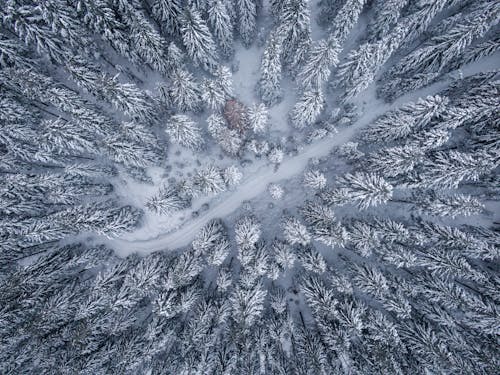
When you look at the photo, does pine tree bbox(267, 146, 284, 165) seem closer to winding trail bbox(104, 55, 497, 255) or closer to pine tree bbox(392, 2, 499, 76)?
winding trail bbox(104, 55, 497, 255)

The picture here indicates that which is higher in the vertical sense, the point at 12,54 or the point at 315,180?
the point at 12,54

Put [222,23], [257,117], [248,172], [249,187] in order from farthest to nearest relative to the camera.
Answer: [249,187] → [248,172] → [257,117] → [222,23]

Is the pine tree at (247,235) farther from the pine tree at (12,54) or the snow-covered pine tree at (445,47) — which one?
the pine tree at (12,54)

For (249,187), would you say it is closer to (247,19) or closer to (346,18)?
(247,19)

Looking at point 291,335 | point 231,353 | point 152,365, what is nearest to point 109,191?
point 152,365

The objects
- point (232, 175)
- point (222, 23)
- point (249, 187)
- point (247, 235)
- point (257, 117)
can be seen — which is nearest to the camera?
point (222, 23)

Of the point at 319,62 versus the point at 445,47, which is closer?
the point at 319,62

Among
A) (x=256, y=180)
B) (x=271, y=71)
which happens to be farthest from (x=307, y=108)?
(x=256, y=180)
